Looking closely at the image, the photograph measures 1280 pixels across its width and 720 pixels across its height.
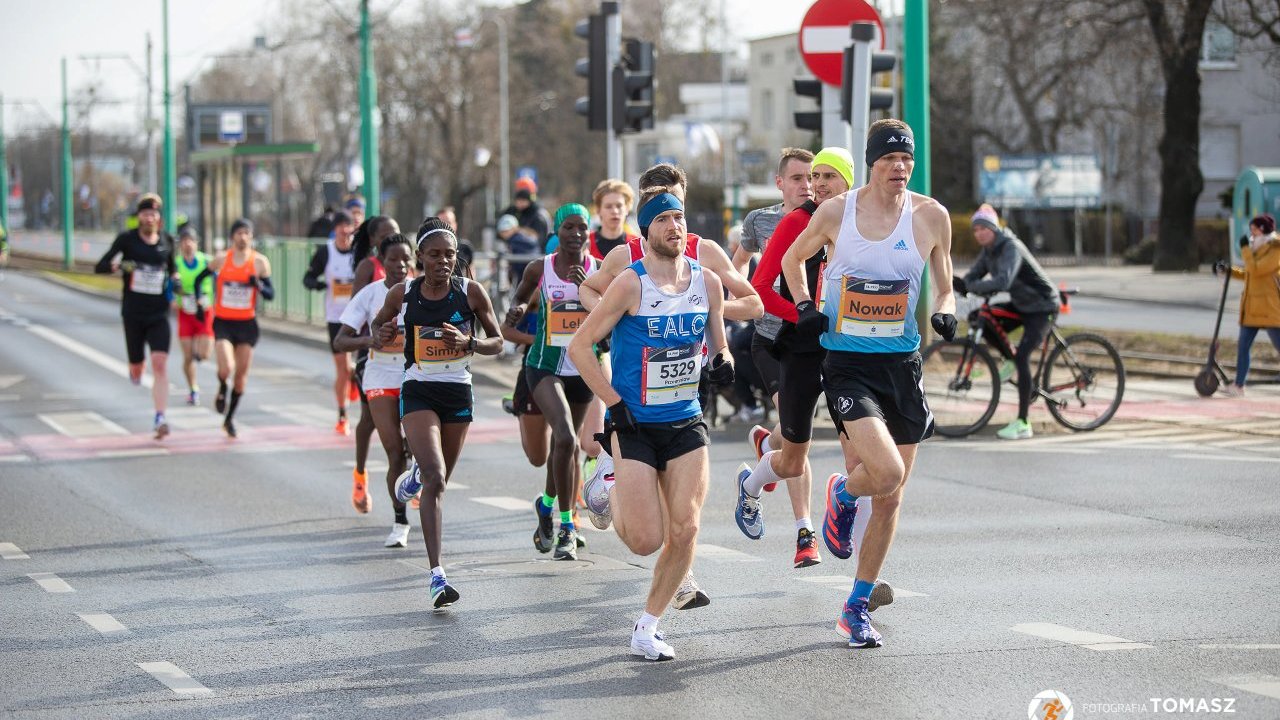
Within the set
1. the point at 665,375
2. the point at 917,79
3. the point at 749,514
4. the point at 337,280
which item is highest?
the point at 917,79

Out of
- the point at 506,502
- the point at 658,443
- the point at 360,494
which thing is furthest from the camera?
the point at 506,502

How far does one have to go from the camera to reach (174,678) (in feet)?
22.1

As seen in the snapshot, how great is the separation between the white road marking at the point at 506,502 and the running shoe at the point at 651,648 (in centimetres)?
440

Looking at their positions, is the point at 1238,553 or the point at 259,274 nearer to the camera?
the point at 1238,553

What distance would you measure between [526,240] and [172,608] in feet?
44.5

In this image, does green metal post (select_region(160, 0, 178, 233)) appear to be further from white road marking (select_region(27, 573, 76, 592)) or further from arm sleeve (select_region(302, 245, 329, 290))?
white road marking (select_region(27, 573, 76, 592))

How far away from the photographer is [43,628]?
305 inches

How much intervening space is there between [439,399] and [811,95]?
7122 mm

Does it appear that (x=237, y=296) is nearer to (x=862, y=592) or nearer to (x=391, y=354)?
(x=391, y=354)

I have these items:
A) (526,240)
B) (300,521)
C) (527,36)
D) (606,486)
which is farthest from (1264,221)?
(527,36)

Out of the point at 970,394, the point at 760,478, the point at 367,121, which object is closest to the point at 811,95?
the point at 970,394

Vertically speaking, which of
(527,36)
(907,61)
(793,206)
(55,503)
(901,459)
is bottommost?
(55,503)

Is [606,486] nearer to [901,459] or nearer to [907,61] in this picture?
[901,459]

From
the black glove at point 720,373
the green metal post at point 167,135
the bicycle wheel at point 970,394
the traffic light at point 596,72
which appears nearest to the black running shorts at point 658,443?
the black glove at point 720,373
